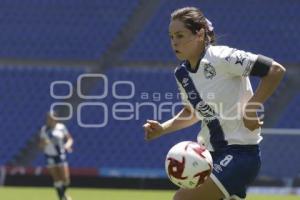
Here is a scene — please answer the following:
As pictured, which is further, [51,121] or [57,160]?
[51,121]

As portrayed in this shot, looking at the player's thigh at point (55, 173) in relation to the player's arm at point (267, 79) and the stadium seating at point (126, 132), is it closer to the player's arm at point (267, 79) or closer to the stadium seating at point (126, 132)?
the stadium seating at point (126, 132)

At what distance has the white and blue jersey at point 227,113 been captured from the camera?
15.4 feet

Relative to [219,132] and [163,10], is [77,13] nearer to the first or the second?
[163,10]

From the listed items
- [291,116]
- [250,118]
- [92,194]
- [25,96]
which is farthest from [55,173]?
[250,118]

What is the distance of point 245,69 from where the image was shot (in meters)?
4.67

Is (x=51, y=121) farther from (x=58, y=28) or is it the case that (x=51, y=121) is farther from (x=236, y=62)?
(x=236, y=62)

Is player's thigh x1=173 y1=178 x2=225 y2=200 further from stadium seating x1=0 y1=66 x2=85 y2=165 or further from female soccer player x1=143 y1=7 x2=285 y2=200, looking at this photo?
stadium seating x1=0 y1=66 x2=85 y2=165

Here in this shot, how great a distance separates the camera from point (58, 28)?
15.9 m

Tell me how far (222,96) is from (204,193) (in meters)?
0.58

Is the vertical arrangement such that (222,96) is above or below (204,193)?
above

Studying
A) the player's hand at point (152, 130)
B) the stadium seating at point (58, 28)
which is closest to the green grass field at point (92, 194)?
the stadium seating at point (58, 28)

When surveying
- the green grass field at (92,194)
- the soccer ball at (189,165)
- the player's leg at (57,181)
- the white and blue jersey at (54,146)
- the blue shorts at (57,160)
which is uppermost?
the soccer ball at (189,165)

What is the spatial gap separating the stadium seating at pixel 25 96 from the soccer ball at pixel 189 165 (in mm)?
10935

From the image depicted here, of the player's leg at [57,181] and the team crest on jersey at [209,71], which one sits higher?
the team crest on jersey at [209,71]
